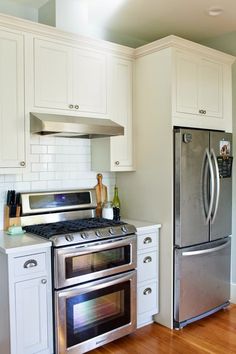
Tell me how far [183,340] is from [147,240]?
2.77 feet

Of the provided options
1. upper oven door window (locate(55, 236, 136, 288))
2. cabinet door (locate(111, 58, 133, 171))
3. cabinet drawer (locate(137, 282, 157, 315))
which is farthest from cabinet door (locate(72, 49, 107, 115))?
cabinet drawer (locate(137, 282, 157, 315))

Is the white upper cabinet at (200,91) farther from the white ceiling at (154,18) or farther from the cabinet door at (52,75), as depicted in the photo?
the cabinet door at (52,75)

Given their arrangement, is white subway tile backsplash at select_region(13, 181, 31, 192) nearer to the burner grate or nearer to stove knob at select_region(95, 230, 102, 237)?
the burner grate

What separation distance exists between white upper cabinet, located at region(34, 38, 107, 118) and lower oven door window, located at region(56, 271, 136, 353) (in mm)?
1416

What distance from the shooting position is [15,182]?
2.90m

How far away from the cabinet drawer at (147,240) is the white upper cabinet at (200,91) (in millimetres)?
984

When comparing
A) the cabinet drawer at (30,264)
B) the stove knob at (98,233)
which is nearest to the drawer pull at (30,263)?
the cabinet drawer at (30,264)

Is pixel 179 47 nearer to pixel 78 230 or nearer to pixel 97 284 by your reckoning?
pixel 78 230

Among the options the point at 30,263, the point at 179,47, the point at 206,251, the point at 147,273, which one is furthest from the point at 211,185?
the point at 30,263

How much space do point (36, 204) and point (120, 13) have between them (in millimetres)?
1826

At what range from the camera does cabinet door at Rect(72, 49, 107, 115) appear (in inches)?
116

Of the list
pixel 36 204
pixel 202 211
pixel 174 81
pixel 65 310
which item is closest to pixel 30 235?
pixel 36 204

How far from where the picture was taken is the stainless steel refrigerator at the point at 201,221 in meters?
2.97

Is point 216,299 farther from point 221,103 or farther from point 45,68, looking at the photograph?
point 45,68
